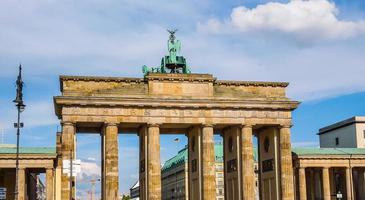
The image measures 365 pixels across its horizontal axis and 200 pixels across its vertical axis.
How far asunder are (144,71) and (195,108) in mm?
7917

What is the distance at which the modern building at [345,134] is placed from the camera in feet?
300

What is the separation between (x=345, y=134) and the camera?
314 ft

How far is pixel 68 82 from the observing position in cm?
6362

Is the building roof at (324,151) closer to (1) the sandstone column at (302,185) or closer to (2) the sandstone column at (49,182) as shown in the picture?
(1) the sandstone column at (302,185)

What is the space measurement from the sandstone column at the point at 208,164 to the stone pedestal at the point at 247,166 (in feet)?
11.8

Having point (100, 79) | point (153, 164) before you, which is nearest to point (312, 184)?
point (153, 164)

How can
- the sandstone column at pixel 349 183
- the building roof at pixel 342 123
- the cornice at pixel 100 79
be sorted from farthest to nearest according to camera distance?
the building roof at pixel 342 123
the sandstone column at pixel 349 183
the cornice at pixel 100 79

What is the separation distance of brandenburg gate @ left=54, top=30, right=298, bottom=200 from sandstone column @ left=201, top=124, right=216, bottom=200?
0.11 meters

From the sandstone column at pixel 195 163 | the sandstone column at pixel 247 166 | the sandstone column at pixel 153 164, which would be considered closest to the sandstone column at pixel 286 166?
the sandstone column at pixel 247 166

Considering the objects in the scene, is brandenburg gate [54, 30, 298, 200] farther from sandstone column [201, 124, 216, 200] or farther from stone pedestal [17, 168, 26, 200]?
stone pedestal [17, 168, 26, 200]

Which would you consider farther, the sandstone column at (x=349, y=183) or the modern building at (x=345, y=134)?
the modern building at (x=345, y=134)

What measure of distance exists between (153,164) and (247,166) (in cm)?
1096

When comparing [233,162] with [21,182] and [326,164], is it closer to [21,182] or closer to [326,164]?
[326,164]

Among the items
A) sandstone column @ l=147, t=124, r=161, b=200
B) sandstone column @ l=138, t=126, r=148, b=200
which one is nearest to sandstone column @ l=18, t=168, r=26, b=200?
sandstone column @ l=138, t=126, r=148, b=200
